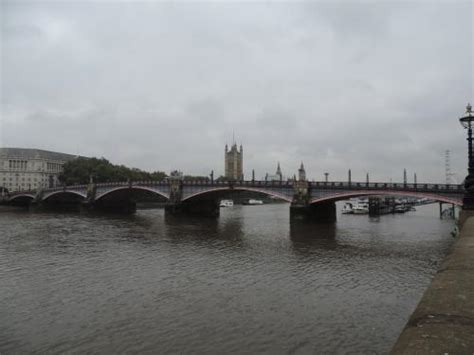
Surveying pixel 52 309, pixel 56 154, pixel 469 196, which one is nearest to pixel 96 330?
pixel 52 309

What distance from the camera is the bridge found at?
41338mm

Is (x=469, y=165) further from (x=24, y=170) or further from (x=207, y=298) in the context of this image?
(x=24, y=170)

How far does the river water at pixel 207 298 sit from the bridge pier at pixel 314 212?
2033 centimetres

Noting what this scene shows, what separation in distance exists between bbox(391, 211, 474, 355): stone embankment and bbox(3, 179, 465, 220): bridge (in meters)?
35.4

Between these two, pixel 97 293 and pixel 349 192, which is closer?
pixel 97 293

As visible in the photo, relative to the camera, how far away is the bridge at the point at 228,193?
41338 millimetres

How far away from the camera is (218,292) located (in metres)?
14.1

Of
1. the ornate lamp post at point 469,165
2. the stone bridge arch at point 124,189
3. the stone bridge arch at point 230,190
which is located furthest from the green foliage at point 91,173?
the ornate lamp post at point 469,165

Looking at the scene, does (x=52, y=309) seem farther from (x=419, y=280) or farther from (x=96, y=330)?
(x=419, y=280)

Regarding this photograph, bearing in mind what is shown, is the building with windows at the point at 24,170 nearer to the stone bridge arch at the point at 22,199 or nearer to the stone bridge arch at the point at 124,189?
the stone bridge arch at the point at 22,199

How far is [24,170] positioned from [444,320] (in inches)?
6374

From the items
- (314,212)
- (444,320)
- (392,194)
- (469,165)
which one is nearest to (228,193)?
(314,212)

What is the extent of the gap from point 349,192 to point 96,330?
37.8m

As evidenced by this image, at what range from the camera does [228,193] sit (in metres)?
61.2
